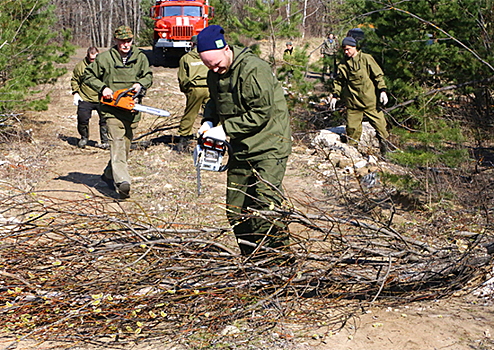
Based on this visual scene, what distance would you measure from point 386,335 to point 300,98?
277 inches

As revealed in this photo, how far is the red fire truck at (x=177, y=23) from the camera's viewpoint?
54.5 feet

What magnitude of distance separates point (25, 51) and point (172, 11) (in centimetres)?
880

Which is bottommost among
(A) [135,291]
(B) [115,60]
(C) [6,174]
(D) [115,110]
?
(C) [6,174]

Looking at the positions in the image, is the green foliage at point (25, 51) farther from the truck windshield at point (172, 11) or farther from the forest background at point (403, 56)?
the truck windshield at point (172, 11)

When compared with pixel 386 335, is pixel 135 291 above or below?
above

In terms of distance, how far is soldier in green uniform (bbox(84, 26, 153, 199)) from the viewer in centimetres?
562

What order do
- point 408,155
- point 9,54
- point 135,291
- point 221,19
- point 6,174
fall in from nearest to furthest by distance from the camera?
1. point 135,291
2. point 408,155
3. point 6,174
4. point 9,54
5. point 221,19

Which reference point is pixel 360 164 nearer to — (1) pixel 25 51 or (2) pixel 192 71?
(2) pixel 192 71

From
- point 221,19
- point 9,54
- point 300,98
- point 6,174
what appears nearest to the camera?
point 6,174

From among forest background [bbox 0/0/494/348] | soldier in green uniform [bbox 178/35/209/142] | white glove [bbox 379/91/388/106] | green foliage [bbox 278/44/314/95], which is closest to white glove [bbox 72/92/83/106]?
forest background [bbox 0/0/494/348]

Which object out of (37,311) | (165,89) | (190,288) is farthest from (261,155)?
(165,89)

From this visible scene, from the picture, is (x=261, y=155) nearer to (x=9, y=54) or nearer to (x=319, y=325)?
(x=319, y=325)

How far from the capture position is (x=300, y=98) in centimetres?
973

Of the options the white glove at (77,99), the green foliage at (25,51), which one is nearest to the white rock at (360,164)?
the white glove at (77,99)
